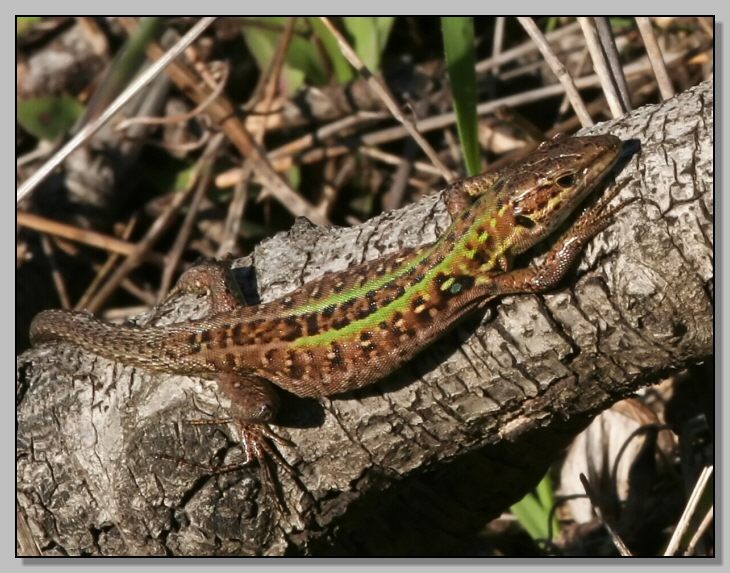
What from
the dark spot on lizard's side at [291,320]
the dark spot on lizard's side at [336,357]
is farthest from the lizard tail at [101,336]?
the dark spot on lizard's side at [336,357]

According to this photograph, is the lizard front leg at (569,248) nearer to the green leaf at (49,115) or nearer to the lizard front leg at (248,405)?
the lizard front leg at (248,405)

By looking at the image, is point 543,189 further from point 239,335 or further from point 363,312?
point 239,335

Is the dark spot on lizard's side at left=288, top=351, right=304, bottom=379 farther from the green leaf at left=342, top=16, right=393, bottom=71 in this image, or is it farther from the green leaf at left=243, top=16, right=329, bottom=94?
the green leaf at left=243, top=16, right=329, bottom=94

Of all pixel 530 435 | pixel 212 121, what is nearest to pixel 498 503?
pixel 530 435

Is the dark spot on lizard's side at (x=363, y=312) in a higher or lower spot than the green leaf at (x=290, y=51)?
lower

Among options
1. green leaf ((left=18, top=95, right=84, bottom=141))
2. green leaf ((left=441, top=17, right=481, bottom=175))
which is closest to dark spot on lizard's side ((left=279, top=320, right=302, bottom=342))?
green leaf ((left=441, top=17, right=481, bottom=175))

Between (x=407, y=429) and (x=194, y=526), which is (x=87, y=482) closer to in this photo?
(x=194, y=526)

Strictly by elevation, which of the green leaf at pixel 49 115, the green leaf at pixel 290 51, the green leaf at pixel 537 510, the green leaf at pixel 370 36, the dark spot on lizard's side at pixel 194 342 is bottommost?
the green leaf at pixel 537 510
